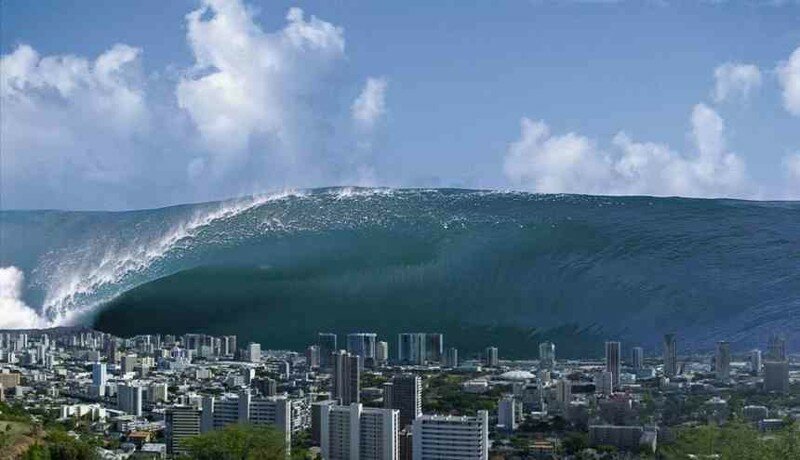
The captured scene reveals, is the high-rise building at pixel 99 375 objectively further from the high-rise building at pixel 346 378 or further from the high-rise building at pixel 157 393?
the high-rise building at pixel 346 378

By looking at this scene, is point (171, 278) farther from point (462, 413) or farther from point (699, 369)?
point (699, 369)

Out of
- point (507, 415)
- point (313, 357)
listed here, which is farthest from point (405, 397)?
point (313, 357)

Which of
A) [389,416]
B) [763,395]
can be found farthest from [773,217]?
[389,416]

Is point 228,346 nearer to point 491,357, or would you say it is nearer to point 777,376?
point 491,357

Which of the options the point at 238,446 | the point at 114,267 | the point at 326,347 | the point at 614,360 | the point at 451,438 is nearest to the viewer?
the point at 238,446

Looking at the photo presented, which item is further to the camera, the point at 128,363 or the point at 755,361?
the point at 128,363
